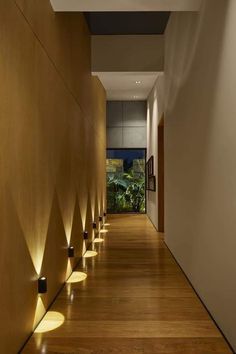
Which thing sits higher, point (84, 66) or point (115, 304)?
point (84, 66)

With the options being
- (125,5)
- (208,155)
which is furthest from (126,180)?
(208,155)

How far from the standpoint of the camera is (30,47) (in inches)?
107

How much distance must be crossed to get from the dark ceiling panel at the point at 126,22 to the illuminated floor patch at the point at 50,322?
496cm

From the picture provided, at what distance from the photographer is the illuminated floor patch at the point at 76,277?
416 cm

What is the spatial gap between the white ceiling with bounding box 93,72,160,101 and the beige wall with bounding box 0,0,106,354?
386 cm

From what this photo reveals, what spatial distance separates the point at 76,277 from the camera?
4.34 m

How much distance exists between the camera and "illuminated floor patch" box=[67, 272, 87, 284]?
4.16m

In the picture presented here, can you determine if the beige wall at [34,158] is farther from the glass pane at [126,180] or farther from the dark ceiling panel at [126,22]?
the glass pane at [126,180]

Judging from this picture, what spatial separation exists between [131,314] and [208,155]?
5.40 feet

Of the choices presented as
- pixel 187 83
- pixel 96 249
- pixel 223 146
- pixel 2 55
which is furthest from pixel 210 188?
pixel 96 249

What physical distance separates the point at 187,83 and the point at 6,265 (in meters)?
3.14

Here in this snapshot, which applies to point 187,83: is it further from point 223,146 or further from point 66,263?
point 66,263

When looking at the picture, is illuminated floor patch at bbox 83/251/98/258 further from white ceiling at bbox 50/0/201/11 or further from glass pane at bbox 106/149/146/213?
glass pane at bbox 106/149/146/213

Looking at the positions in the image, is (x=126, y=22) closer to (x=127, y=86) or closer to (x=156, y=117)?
(x=156, y=117)
